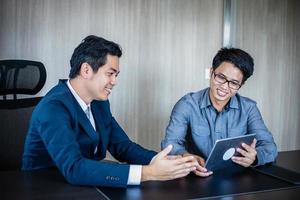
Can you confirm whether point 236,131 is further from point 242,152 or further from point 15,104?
point 15,104

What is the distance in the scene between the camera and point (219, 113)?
2041 millimetres

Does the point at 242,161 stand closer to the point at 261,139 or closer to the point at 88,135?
the point at 261,139

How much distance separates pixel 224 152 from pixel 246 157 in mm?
149

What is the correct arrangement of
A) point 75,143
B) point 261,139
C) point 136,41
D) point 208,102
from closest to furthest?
point 75,143 → point 261,139 → point 208,102 → point 136,41

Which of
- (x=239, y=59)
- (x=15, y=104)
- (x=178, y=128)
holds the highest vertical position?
(x=239, y=59)

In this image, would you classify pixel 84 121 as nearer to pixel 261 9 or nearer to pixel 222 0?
pixel 222 0

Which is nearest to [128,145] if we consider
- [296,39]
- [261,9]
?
[261,9]

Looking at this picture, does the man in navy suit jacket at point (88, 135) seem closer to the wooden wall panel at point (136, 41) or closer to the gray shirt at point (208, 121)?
the gray shirt at point (208, 121)

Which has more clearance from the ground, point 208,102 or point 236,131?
point 208,102

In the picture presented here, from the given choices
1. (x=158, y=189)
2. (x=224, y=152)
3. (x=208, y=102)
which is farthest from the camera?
(x=208, y=102)

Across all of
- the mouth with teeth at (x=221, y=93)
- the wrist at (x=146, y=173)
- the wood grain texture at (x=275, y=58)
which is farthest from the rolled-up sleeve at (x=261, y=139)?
the wood grain texture at (x=275, y=58)

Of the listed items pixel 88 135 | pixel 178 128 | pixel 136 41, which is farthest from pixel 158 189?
pixel 136 41

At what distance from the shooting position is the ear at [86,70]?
161 centimetres

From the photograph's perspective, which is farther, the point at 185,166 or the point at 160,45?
the point at 160,45
